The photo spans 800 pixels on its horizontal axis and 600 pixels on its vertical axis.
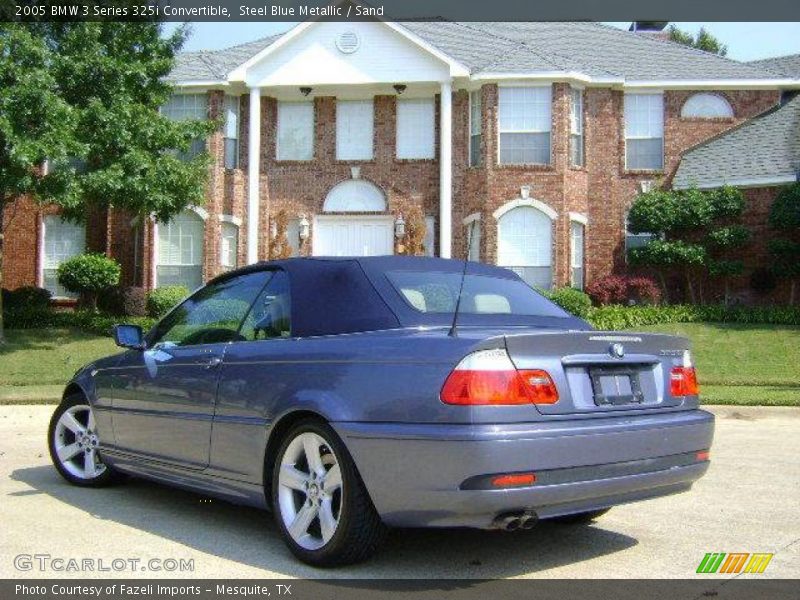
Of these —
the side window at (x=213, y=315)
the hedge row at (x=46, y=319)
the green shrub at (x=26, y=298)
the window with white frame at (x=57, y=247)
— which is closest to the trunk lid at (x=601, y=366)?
the side window at (x=213, y=315)

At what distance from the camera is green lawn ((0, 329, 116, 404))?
45.7 feet

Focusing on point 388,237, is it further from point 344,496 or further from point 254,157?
point 344,496

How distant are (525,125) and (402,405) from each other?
2009cm

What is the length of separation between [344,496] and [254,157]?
20.3 metres

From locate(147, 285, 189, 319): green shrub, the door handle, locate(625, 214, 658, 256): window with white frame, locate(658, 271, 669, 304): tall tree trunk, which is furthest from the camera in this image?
locate(625, 214, 658, 256): window with white frame

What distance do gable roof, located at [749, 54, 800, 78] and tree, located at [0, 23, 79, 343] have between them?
1906 centimetres

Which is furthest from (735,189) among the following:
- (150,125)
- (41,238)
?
(41,238)

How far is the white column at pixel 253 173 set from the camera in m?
23.6

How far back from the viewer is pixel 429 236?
23859 millimetres

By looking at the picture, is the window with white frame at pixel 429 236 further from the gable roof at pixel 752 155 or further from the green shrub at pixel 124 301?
the green shrub at pixel 124 301

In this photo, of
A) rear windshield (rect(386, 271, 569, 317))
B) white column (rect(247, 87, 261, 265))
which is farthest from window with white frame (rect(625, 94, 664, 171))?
rear windshield (rect(386, 271, 569, 317))

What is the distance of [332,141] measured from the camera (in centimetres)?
2455

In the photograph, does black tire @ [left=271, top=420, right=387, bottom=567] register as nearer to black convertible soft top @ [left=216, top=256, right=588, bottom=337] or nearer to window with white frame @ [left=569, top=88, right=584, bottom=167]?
black convertible soft top @ [left=216, top=256, right=588, bottom=337]

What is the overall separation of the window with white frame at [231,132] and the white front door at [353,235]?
112 inches
